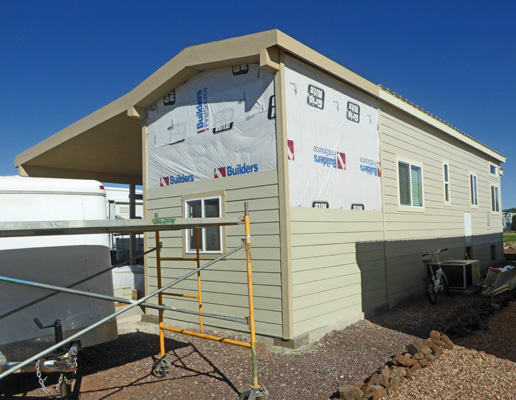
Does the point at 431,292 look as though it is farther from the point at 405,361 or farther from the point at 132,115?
the point at 132,115

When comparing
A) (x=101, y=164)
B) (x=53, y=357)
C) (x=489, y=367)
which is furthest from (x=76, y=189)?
(x=101, y=164)

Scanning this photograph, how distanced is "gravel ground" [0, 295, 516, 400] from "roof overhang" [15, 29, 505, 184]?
416 centimetres

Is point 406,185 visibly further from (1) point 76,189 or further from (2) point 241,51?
(1) point 76,189

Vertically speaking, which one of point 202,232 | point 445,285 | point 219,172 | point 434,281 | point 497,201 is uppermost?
point 219,172

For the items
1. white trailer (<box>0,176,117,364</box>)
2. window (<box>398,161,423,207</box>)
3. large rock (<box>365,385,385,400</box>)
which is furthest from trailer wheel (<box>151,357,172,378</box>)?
window (<box>398,161,423,207</box>)

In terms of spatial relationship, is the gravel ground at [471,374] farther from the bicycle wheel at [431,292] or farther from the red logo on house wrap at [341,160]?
the red logo on house wrap at [341,160]

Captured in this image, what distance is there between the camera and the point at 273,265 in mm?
6203

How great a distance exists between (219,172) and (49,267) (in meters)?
3.19

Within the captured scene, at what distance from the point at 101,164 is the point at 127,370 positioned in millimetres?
8823

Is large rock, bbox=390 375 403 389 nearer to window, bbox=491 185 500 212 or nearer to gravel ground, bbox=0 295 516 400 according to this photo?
gravel ground, bbox=0 295 516 400

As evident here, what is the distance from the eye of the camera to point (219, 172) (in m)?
7.12

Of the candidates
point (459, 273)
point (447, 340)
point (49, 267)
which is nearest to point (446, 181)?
point (459, 273)

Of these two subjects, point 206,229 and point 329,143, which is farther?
point 206,229

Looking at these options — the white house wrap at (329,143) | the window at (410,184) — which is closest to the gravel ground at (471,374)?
the white house wrap at (329,143)
